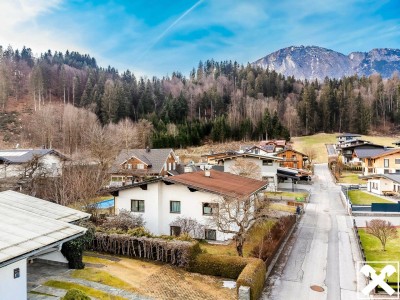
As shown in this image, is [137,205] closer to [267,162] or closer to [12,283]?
[12,283]

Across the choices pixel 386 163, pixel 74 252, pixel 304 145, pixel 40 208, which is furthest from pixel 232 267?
pixel 304 145

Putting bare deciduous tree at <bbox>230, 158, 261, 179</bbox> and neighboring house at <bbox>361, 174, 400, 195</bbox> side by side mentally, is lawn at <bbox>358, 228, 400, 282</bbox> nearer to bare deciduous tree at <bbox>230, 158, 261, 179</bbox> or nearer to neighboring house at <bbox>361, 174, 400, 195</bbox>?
bare deciduous tree at <bbox>230, 158, 261, 179</bbox>

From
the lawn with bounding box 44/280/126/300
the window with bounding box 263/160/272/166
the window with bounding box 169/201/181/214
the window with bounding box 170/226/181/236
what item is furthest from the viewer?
the window with bounding box 263/160/272/166

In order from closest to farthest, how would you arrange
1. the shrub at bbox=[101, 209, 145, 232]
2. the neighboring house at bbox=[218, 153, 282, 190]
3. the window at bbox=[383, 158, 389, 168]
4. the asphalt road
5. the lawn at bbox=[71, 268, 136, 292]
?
the lawn at bbox=[71, 268, 136, 292] < the asphalt road < the shrub at bbox=[101, 209, 145, 232] < the neighboring house at bbox=[218, 153, 282, 190] < the window at bbox=[383, 158, 389, 168]

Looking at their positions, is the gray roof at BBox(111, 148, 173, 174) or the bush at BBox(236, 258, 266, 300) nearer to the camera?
the bush at BBox(236, 258, 266, 300)

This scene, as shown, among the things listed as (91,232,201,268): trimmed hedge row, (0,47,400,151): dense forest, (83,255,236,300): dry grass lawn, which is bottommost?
(83,255,236,300): dry grass lawn

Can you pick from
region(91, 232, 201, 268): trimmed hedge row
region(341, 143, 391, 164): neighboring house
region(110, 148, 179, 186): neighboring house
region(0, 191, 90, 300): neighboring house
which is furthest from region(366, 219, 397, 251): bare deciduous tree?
region(341, 143, 391, 164): neighboring house

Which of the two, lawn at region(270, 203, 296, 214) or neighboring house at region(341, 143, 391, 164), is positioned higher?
neighboring house at region(341, 143, 391, 164)
